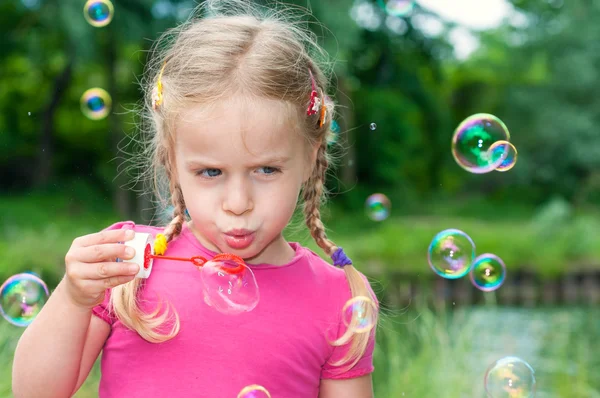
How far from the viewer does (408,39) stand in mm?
12289

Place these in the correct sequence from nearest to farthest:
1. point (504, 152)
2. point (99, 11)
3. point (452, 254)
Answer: point (452, 254) → point (504, 152) → point (99, 11)

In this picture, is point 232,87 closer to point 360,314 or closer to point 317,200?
point 317,200

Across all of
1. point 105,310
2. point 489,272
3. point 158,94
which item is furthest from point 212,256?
point 489,272

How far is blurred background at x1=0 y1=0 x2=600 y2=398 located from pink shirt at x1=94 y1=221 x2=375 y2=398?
34cm

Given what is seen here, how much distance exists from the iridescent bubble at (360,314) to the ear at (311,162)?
0.28 metres

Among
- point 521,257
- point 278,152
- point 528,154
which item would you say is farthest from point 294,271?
point 528,154

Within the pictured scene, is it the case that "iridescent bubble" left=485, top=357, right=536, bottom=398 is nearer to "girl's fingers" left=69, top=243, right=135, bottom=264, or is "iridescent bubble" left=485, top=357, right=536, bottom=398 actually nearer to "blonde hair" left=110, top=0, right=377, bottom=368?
"blonde hair" left=110, top=0, right=377, bottom=368

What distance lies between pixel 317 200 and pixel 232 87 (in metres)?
0.39

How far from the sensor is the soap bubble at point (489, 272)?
8.40 feet

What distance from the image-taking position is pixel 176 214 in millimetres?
1752

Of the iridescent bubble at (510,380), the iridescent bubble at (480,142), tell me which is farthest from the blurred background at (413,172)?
the iridescent bubble at (480,142)

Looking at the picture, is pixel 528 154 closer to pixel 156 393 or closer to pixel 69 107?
pixel 69 107

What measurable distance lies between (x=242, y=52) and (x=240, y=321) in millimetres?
548

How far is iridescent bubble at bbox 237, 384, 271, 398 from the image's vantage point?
1.55 m
